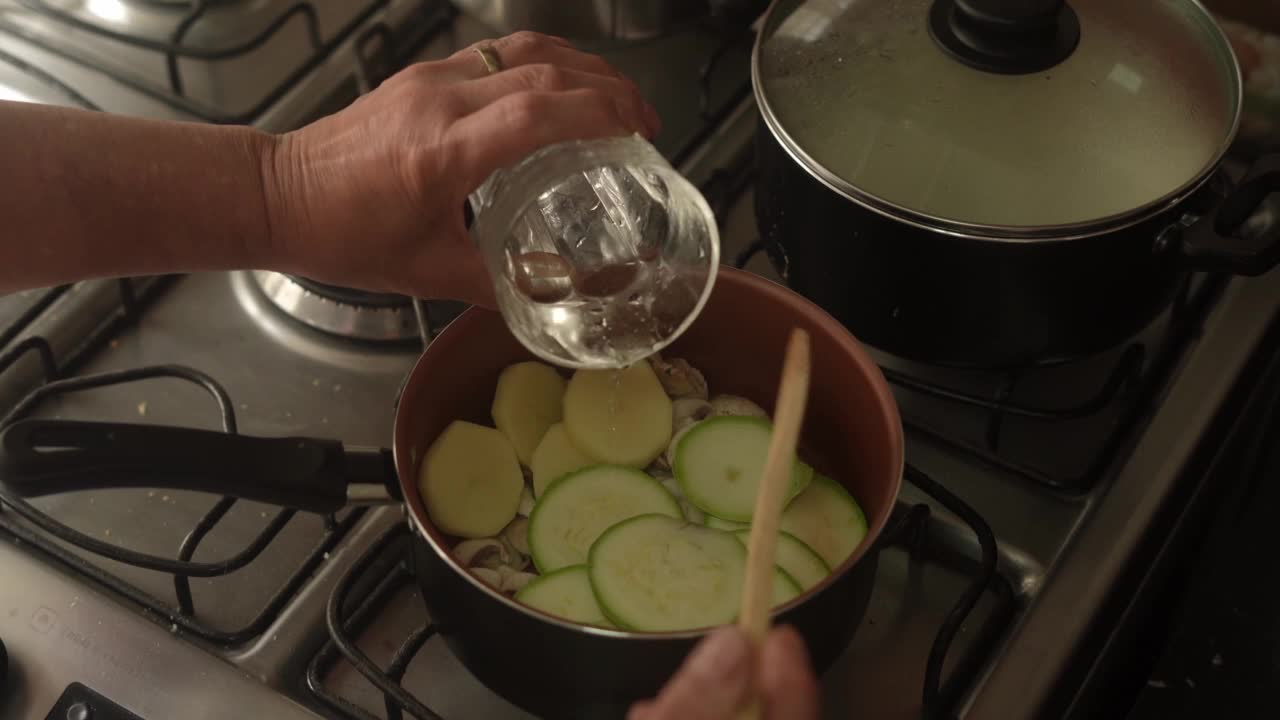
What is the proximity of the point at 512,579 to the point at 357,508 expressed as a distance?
5.0 inches

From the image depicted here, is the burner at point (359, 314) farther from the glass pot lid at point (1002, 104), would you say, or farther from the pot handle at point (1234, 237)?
the pot handle at point (1234, 237)

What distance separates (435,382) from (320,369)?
6.8 inches

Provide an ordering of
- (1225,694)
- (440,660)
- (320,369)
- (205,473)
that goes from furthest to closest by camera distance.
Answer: (1225,694)
(320,369)
(440,660)
(205,473)

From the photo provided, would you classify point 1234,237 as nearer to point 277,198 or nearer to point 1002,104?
point 1002,104

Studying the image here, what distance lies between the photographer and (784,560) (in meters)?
0.67

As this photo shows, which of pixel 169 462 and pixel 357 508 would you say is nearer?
pixel 169 462

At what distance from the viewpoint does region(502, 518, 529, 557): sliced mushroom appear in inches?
27.4

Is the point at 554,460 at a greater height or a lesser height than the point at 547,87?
lesser

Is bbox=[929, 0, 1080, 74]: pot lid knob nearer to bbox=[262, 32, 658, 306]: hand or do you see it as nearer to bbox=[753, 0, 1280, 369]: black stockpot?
bbox=[753, 0, 1280, 369]: black stockpot

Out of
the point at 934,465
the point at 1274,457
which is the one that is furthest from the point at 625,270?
the point at 1274,457

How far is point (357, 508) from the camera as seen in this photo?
74 centimetres

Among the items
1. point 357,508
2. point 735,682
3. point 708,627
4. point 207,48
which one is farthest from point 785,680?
point 207,48

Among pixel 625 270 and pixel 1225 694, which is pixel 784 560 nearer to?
pixel 625 270

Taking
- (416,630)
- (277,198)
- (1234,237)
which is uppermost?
(277,198)
